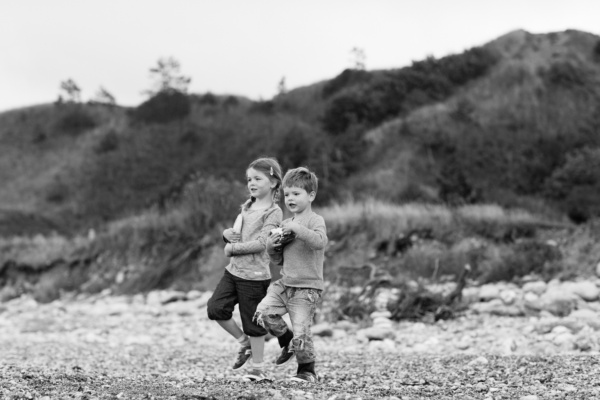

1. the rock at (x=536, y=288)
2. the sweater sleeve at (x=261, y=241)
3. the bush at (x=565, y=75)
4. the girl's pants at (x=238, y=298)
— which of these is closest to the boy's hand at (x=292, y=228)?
the sweater sleeve at (x=261, y=241)

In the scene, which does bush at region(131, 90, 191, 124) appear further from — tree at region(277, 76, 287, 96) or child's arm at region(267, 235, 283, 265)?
child's arm at region(267, 235, 283, 265)

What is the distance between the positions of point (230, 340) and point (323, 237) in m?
4.96

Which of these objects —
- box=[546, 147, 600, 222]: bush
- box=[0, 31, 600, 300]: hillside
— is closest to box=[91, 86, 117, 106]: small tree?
box=[0, 31, 600, 300]: hillside

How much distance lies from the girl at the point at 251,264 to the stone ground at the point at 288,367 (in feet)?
1.11

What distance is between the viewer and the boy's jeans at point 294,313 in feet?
15.5

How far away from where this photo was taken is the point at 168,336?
9781 mm

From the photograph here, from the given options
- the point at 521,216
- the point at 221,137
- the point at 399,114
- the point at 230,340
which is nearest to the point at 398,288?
the point at 230,340

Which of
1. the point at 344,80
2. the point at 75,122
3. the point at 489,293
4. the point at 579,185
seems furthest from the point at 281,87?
the point at 489,293

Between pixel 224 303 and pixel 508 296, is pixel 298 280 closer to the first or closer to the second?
pixel 224 303

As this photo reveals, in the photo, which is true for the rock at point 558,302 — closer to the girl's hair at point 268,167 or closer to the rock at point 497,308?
the rock at point 497,308

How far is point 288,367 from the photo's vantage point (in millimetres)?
6344

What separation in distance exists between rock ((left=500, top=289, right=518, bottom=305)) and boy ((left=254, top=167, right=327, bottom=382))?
20.2ft

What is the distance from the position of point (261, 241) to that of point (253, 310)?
55 centimetres

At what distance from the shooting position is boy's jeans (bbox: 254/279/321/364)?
4738 mm
